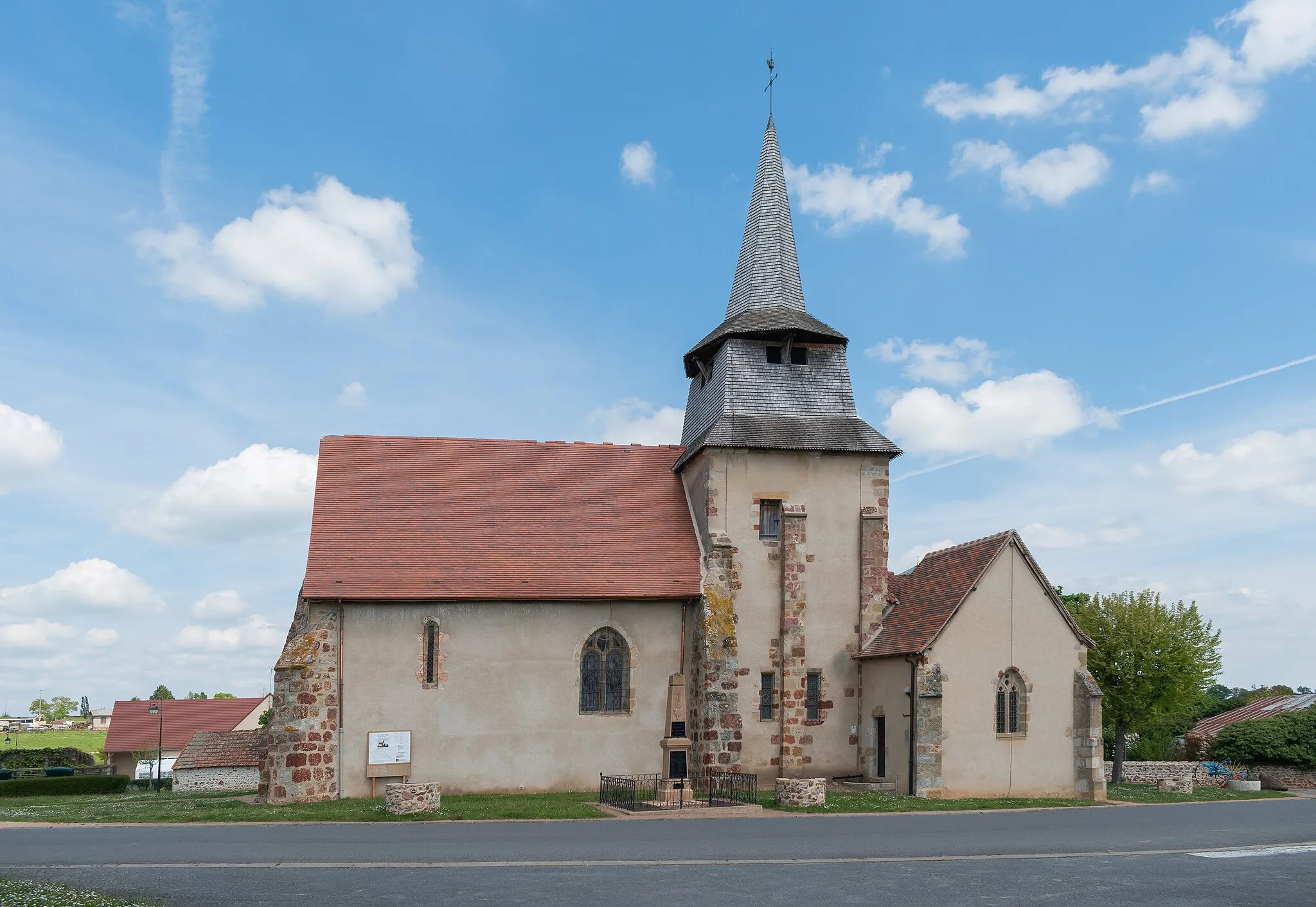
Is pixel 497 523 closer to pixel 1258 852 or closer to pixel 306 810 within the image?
pixel 306 810

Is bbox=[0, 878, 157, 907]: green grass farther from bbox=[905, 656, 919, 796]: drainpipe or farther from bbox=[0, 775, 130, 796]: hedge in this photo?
bbox=[0, 775, 130, 796]: hedge

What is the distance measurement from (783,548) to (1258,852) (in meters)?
13.3

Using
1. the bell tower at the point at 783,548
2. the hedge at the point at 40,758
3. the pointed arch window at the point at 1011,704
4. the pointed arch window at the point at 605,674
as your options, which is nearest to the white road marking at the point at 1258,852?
the pointed arch window at the point at 1011,704

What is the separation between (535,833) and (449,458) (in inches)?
545

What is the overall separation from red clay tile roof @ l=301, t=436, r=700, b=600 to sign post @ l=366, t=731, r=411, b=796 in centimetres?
330

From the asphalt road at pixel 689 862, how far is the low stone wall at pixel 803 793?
3.61 feet

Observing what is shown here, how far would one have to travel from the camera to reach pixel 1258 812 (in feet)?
82.1

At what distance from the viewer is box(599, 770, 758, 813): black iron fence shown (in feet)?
74.8

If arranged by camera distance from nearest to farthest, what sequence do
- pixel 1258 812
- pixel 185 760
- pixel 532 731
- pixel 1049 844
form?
pixel 1049 844 < pixel 1258 812 < pixel 532 731 < pixel 185 760

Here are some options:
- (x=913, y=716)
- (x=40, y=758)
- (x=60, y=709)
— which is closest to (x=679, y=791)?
(x=913, y=716)

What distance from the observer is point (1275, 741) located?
36062mm

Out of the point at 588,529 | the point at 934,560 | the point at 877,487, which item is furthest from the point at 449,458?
the point at 934,560

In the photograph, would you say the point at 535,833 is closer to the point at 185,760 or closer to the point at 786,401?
the point at 786,401

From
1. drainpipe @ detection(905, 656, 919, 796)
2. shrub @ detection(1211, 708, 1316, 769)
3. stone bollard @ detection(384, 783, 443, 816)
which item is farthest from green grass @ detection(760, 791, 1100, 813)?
shrub @ detection(1211, 708, 1316, 769)
